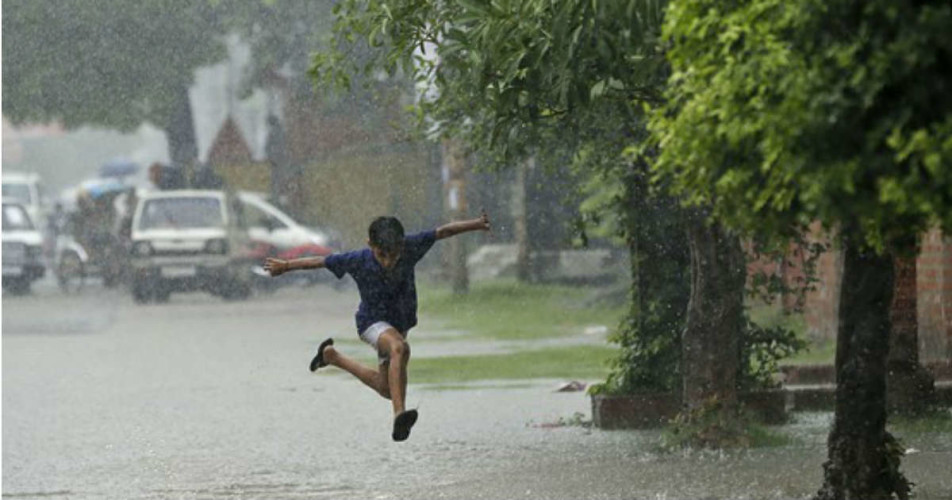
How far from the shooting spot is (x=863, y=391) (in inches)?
388

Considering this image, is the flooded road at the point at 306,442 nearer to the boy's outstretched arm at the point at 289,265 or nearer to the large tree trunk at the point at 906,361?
the large tree trunk at the point at 906,361

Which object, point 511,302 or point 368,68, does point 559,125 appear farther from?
point 511,302

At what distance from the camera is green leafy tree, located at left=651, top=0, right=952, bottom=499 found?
7355 millimetres

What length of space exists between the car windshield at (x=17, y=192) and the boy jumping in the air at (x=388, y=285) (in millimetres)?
42566

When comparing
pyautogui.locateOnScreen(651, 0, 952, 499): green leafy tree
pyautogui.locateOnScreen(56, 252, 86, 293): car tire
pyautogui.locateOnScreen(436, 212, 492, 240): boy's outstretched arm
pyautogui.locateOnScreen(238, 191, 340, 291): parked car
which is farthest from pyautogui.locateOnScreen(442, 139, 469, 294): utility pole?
pyautogui.locateOnScreen(651, 0, 952, 499): green leafy tree

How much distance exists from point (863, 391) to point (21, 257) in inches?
1303

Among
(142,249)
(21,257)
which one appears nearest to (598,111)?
(142,249)

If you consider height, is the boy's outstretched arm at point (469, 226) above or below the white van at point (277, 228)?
above

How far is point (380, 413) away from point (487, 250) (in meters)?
23.9

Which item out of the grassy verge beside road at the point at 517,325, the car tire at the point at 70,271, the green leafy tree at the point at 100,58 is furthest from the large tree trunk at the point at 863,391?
the car tire at the point at 70,271

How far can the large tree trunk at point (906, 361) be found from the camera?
49.2ft

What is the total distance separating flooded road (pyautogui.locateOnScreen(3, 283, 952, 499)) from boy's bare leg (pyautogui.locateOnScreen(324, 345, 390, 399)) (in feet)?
4.78

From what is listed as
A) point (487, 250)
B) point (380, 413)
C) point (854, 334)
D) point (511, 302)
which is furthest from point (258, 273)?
point (854, 334)

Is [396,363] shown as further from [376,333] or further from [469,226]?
[469,226]
